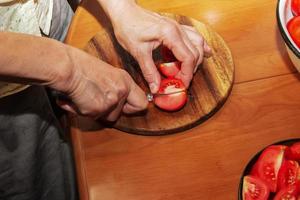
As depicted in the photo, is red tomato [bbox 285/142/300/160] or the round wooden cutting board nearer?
red tomato [bbox 285/142/300/160]

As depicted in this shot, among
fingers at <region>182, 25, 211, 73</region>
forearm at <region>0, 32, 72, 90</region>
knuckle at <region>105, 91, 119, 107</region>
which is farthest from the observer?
fingers at <region>182, 25, 211, 73</region>

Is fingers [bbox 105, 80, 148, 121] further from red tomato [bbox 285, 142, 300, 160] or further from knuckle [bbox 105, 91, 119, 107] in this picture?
red tomato [bbox 285, 142, 300, 160]

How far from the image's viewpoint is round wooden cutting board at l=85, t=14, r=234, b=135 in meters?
0.80

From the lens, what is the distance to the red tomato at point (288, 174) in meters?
0.67

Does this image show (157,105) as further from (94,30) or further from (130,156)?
(94,30)

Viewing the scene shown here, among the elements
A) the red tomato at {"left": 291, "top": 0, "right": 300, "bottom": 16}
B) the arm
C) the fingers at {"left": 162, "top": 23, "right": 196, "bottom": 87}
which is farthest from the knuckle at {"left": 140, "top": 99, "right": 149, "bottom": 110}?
the red tomato at {"left": 291, "top": 0, "right": 300, "bottom": 16}

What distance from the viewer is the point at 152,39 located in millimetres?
853

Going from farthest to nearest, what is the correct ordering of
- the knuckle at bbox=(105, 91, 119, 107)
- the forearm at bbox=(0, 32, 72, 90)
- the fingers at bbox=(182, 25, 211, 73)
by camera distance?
the fingers at bbox=(182, 25, 211, 73) < the knuckle at bbox=(105, 91, 119, 107) < the forearm at bbox=(0, 32, 72, 90)

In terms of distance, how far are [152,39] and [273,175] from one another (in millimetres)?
384

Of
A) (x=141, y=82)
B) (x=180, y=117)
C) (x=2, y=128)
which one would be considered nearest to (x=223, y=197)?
(x=180, y=117)

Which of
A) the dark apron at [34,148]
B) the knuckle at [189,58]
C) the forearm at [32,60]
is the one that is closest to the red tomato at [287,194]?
the knuckle at [189,58]

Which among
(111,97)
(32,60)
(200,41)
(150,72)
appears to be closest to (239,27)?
(200,41)

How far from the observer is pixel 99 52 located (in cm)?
92

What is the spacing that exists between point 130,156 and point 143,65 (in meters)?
0.20
